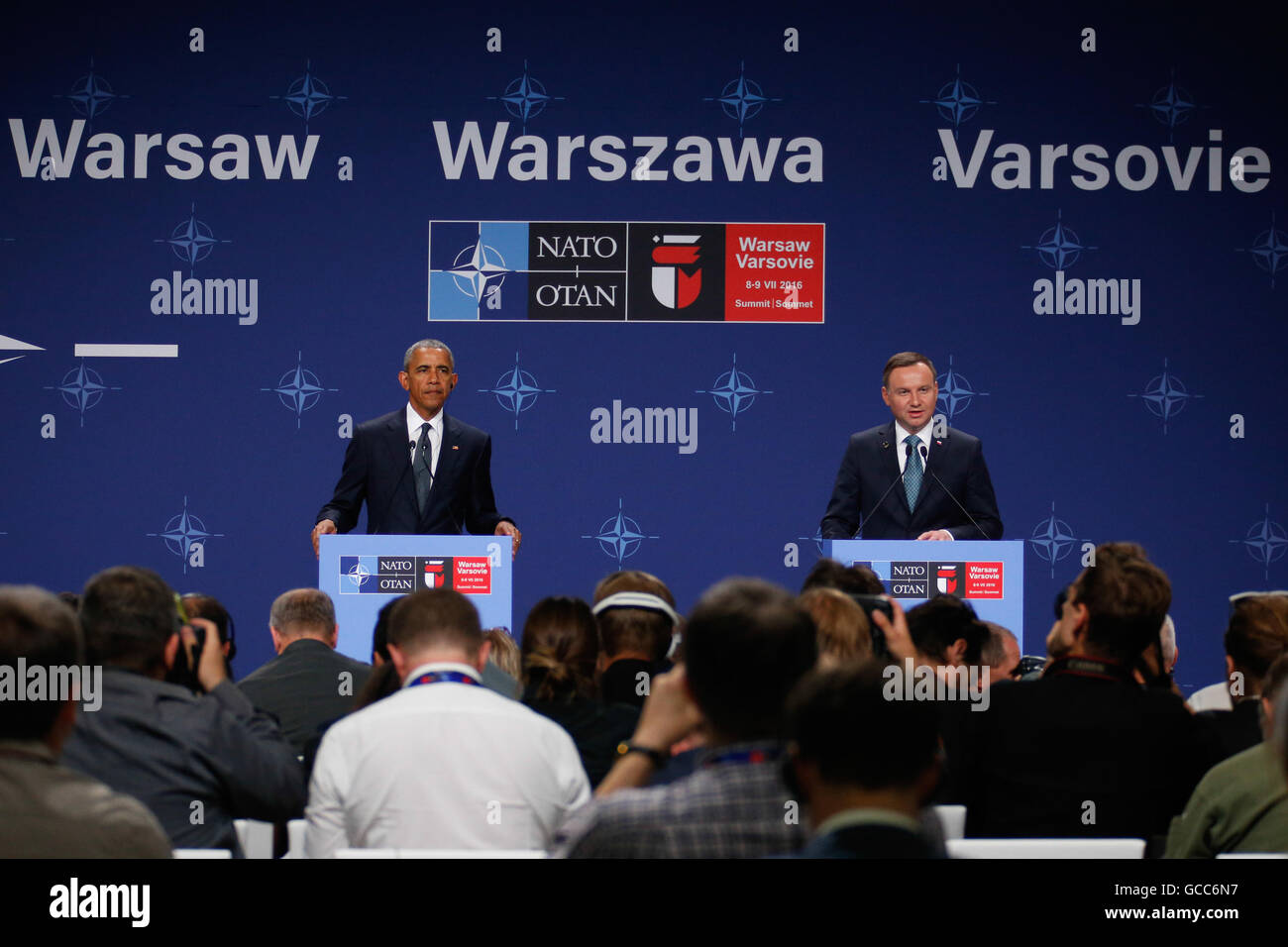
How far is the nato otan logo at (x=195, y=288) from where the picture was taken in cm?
726

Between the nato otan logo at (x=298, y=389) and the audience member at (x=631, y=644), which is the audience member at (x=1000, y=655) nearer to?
the audience member at (x=631, y=644)

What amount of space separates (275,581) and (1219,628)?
498 cm

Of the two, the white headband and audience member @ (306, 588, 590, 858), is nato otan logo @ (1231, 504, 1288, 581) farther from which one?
audience member @ (306, 588, 590, 858)

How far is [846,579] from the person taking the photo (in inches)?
140

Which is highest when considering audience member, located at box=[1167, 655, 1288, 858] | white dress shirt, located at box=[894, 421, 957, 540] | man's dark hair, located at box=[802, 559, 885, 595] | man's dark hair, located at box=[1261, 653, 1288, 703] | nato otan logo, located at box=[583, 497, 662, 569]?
white dress shirt, located at box=[894, 421, 957, 540]

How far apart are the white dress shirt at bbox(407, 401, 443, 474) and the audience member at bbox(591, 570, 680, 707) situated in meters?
2.54

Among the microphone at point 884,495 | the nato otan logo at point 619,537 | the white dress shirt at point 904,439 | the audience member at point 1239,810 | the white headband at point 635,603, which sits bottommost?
the audience member at point 1239,810

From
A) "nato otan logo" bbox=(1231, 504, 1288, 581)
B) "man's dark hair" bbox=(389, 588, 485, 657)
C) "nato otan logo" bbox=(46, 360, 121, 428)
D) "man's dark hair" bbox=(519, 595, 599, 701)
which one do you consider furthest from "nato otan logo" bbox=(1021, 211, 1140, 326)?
"man's dark hair" bbox=(389, 588, 485, 657)

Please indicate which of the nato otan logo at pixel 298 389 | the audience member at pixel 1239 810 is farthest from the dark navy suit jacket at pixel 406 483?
the audience member at pixel 1239 810

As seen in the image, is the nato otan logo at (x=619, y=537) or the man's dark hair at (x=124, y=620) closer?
the man's dark hair at (x=124, y=620)

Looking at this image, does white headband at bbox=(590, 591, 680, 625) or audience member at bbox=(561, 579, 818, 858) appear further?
white headband at bbox=(590, 591, 680, 625)

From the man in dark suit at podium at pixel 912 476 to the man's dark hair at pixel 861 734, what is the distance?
382 cm

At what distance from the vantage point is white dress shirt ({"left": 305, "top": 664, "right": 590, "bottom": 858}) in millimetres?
2389
